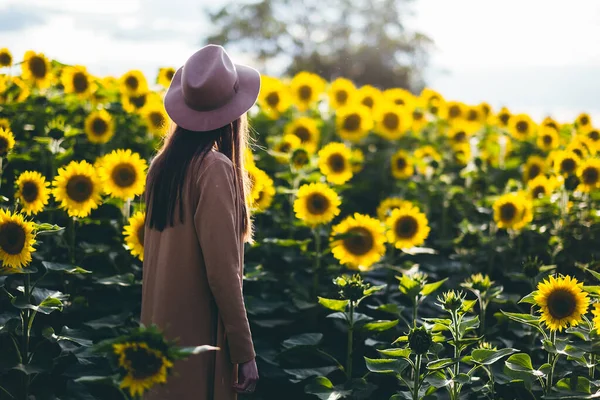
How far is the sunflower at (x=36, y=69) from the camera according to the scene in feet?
16.3

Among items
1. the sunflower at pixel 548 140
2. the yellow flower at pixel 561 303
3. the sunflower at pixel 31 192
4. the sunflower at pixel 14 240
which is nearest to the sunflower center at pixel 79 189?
the sunflower at pixel 31 192

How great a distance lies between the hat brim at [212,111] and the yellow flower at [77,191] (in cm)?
113

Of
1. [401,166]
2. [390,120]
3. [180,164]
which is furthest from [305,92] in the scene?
[180,164]

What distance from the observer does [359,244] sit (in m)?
3.83

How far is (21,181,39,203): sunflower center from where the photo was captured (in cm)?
346

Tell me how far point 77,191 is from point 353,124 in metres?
2.53

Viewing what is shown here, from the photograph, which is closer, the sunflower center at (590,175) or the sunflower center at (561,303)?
the sunflower center at (561,303)

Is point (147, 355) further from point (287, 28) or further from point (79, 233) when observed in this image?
point (287, 28)

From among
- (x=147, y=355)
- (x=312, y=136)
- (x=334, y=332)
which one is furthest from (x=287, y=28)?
(x=147, y=355)

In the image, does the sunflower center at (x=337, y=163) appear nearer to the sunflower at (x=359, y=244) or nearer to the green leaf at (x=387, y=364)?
the sunflower at (x=359, y=244)

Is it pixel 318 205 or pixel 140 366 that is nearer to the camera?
pixel 140 366

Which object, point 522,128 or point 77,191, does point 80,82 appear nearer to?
point 77,191

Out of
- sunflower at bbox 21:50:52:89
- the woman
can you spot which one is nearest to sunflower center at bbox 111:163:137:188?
the woman

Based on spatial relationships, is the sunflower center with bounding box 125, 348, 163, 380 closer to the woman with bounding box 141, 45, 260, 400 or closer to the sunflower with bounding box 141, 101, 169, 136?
the woman with bounding box 141, 45, 260, 400
